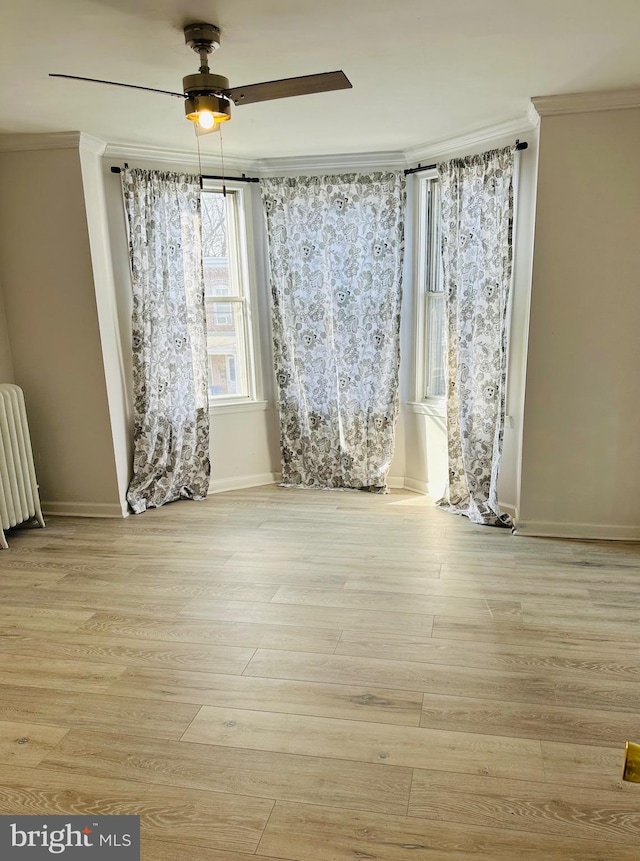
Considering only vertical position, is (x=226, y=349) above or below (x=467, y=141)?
below

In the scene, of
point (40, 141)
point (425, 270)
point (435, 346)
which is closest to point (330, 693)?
point (435, 346)

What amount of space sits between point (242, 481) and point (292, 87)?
11.1ft

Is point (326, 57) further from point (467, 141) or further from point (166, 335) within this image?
point (166, 335)

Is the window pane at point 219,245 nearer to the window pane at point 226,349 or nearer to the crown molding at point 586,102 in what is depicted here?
Result: the window pane at point 226,349

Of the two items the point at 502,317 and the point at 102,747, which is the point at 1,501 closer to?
the point at 102,747

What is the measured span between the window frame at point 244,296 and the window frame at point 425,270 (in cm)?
131

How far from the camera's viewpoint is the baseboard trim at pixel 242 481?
5051 millimetres

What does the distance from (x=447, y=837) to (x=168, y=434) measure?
11.3ft

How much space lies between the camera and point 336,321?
4801mm

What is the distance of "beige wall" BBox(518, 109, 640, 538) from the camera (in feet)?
11.3

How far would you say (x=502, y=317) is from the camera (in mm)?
3977

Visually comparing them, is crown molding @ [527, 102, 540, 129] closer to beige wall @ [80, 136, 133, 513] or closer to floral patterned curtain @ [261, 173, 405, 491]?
floral patterned curtain @ [261, 173, 405, 491]

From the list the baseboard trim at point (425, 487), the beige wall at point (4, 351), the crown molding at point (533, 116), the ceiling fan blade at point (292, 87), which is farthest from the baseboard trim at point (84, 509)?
the crown molding at point (533, 116)

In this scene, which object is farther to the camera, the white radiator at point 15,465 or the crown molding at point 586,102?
the white radiator at point 15,465
